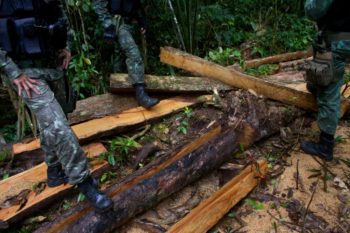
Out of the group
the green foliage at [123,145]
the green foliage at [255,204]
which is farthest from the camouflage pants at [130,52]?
the green foliage at [255,204]

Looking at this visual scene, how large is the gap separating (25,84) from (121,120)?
57.3 inches

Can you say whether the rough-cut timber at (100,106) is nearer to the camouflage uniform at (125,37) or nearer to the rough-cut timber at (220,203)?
the camouflage uniform at (125,37)

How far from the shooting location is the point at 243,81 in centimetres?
480

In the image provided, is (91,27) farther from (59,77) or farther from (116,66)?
(59,77)

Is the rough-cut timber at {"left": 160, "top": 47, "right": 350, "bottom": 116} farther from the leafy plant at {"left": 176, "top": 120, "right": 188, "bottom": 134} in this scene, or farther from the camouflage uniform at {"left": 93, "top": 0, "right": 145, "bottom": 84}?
the leafy plant at {"left": 176, "top": 120, "right": 188, "bottom": 134}

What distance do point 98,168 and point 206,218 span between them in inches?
47.5

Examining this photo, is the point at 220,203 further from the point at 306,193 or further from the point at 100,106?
the point at 100,106

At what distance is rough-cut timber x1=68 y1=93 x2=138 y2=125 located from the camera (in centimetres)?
438

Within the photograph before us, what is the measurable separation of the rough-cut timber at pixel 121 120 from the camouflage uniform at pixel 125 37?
44 centimetres

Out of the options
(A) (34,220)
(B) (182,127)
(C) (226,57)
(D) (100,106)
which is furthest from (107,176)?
(C) (226,57)

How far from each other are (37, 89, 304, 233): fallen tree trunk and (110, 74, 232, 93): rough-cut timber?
53 cm

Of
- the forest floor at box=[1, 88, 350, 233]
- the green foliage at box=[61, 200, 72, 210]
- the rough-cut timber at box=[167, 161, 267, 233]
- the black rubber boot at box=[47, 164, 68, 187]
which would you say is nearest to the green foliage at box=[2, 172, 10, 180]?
the forest floor at box=[1, 88, 350, 233]

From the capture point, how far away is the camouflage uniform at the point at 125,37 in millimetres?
4664

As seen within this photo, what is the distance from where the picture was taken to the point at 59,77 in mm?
3305
